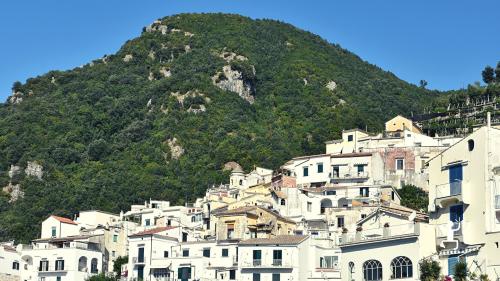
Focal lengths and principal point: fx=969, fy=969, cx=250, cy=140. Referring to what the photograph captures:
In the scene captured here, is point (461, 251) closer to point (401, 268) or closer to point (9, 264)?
point (401, 268)

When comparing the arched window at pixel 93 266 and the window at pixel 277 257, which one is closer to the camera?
the window at pixel 277 257

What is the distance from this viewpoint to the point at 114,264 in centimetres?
8794

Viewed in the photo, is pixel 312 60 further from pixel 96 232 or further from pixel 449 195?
pixel 449 195

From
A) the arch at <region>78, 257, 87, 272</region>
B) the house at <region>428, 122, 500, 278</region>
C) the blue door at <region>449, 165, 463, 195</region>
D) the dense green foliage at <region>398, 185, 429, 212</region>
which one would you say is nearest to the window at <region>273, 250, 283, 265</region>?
the dense green foliage at <region>398, 185, 429, 212</region>

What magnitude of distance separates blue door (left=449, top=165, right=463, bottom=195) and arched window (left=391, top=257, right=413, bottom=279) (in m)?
4.26

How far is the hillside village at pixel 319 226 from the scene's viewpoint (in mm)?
48938

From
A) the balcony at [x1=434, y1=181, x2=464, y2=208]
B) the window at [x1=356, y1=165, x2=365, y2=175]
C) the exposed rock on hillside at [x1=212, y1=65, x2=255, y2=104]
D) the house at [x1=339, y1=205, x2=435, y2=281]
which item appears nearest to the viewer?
the balcony at [x1=434, y1=181, x2=464, y2=208]

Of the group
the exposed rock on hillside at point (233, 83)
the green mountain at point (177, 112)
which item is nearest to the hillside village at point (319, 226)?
the green mountain at point (177, 112)

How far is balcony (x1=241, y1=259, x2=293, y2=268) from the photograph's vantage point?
70.9 metres

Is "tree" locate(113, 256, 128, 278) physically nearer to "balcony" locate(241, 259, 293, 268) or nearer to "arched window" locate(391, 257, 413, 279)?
"balcony" locate(241, 259, 293, 268)

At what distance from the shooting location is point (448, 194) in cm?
5019

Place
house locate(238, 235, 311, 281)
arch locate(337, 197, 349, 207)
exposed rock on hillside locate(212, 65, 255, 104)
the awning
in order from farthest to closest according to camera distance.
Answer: exposed rock on hillside locate(212, 65, 255, 104)
arch locate(337, 197, 349, 207)
house locate(238, 235, 311, 281)
the awning

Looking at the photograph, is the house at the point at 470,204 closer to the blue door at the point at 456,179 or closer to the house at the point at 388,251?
the blue door at the point at 456,179

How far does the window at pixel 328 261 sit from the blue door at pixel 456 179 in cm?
2154
